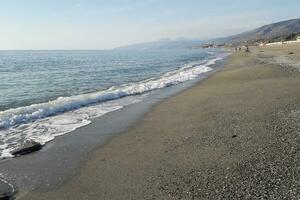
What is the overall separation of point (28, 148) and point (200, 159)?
4901mm

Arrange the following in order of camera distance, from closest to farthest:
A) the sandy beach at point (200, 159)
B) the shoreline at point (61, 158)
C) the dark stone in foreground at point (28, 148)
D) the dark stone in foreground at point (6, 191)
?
the sandy beach at point (200, 159), the dark stone in foreground at point (6, 191), the shoreline at point (61, 158), the dark stone in foreground at point (28, 148)

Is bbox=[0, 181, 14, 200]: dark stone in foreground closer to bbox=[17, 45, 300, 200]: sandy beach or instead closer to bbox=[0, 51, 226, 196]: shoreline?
bbox=[0, 51, 226, 196]: shoreline

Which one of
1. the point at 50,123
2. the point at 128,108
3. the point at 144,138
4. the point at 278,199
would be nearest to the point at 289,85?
the point at 128,108

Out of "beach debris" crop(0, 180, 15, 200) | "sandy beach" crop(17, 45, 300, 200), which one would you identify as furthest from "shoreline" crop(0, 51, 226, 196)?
"sandy beach" crop(17, 45, 300, 200)

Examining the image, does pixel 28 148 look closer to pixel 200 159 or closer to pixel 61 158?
pixel 61 158

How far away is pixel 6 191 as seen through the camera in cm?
740

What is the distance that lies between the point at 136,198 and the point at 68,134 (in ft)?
19.4

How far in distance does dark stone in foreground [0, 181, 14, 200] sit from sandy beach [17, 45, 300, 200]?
26cm

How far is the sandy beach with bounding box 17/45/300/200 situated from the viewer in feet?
22.6

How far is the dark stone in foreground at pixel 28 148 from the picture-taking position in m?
9.95

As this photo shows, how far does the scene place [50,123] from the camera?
14125mm

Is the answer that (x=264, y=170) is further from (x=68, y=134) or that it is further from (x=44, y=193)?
(x=68, y=134)

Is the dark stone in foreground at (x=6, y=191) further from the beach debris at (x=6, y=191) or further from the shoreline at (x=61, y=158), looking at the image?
the shoreline at (x=61, y=158)

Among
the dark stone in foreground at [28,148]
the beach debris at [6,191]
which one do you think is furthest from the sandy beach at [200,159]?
the dark stone in foreground at [28,148]
